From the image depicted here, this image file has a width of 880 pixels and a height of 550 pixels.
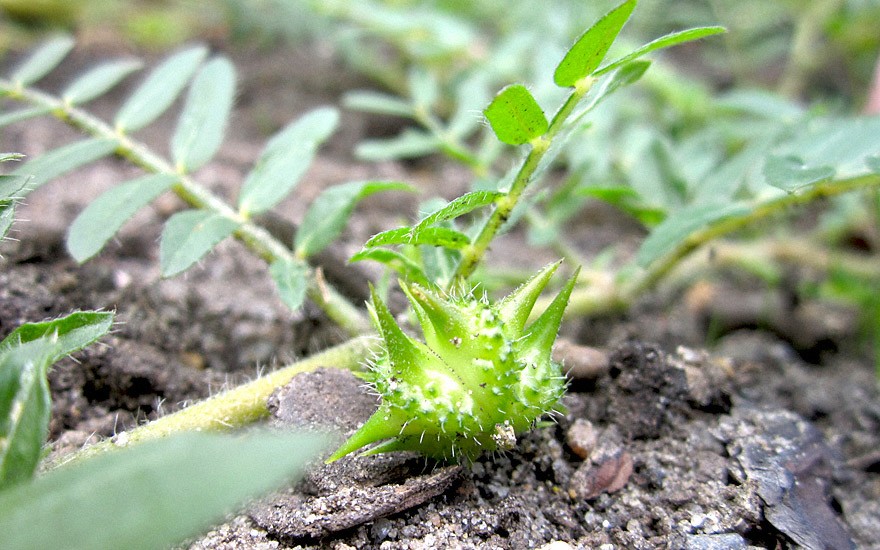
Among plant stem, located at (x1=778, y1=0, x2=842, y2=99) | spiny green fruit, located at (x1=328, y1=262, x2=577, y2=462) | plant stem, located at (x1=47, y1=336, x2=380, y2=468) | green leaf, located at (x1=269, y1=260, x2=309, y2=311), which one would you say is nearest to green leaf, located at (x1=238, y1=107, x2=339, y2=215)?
green leaf, located at (x1=269, y1=260, x2=309, y2=311)

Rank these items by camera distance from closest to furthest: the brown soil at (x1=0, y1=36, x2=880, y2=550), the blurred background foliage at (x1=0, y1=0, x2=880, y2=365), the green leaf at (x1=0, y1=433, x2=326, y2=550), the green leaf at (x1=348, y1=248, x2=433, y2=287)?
the green leaf at (x1=0, y1=433, x2=326, y2=550) < the brown soil at (x1=0, y1=36, x2=880, y2=550) < the green leaf at (x1=348, y1=248, x2=433, y2=287) < the blurred background foliage at (x1=0, y1=0, x2=880, y2=365)

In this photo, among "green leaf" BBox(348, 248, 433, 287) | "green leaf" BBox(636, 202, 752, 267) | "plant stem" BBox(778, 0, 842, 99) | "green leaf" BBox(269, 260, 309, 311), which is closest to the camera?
"green leaf" BBox(348, 248, 433, 287)

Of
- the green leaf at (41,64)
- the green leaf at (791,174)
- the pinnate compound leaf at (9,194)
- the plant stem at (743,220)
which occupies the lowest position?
the plant stem at (743,220)

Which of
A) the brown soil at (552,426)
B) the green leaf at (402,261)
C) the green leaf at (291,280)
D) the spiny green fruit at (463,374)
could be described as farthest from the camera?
the green leaf at (291,280)

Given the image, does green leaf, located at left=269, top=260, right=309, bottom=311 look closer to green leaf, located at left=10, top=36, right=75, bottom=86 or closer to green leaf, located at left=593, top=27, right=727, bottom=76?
green leaf, located at left=593, top=27, right=727, bottom=76

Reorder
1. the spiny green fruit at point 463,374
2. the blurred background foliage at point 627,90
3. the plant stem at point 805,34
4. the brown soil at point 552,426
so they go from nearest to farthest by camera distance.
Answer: the spiny green fruit at point 463,374, the brown soil at point 552,426, the blurred background foliage at point 627,90, the plant stem at point 805,34

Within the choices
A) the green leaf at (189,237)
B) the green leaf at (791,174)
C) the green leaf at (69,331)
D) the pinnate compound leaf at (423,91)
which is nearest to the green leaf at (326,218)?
the green leaf at (189,237)

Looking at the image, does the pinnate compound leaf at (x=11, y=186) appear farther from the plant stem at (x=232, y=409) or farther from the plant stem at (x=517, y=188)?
the plant stem at (x=517, y=188)
